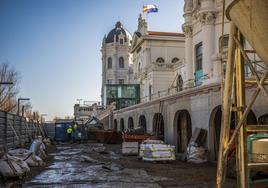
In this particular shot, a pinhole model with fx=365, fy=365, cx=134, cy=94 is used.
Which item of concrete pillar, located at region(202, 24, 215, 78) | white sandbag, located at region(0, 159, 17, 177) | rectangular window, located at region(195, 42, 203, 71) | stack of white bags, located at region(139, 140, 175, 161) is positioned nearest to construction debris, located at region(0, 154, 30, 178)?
white sandbag, located at region(0, 159, 17, 177)

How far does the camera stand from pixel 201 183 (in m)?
13.0

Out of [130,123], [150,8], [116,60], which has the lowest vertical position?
[130,123]

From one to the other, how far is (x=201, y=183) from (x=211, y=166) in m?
5.73

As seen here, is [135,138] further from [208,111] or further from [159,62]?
[159,62]

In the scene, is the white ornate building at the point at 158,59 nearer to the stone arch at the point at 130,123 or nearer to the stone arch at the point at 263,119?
the stone arch at the point at 130,123

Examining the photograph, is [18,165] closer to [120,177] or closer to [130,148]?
[120,177]

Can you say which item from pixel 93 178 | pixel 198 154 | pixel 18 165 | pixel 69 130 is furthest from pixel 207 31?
pixel 18 165

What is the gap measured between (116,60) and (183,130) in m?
74.7

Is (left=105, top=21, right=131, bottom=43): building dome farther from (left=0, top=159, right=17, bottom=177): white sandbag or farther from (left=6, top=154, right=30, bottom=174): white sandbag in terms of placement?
(left=0, top=159, right=17, bottom=177): white sandbag

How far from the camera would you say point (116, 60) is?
101 m

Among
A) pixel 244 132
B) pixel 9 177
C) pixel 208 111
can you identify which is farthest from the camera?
pixel 208 111

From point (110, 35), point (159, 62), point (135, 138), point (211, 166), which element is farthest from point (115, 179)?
point (110, 35)

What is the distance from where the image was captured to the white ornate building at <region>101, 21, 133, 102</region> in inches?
3917

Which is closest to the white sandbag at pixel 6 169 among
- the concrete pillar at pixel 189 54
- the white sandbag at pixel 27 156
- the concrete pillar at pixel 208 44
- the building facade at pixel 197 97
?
the white sandbag at pixel 27 156
